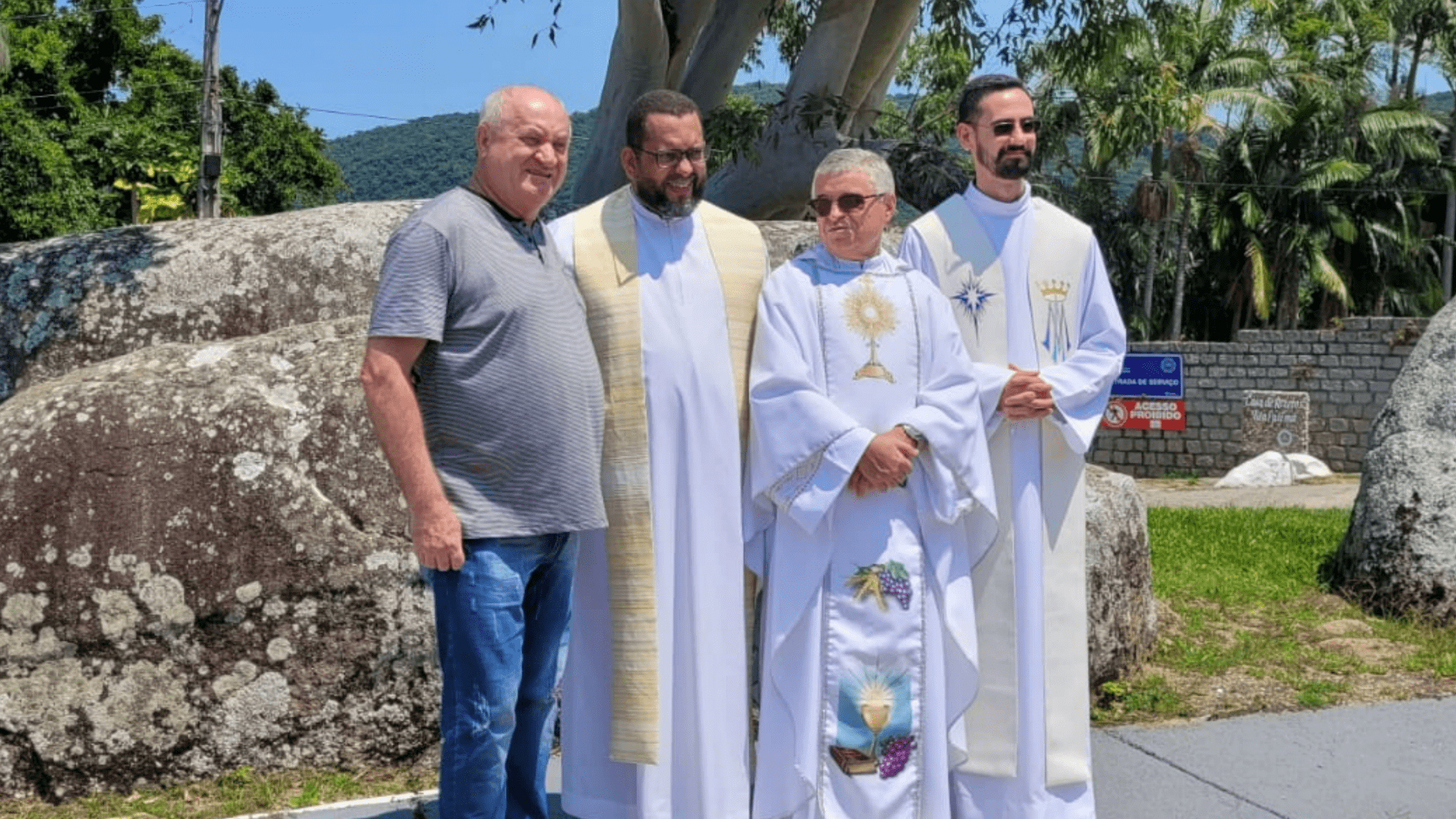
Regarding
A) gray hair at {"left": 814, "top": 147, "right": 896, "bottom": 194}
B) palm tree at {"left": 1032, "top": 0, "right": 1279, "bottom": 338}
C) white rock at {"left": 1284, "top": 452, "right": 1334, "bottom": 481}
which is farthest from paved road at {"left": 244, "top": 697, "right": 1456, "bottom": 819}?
white rock at {"left": 1284, "top": 452, "right": 1334, "bottom": 481}

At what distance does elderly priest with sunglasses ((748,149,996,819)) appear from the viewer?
12.1ft

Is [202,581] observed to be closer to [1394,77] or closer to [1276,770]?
[1276,770]

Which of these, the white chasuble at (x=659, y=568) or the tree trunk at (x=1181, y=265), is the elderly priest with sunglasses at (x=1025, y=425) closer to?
the white chasuble at (x=659, y=568)

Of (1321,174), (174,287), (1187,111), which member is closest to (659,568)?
(174,287)

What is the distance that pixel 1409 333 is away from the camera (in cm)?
2189

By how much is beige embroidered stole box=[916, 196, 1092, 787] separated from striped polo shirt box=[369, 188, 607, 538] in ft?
4.02

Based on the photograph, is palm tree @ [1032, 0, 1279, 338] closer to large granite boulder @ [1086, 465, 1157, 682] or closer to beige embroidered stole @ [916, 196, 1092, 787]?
Result: large granite boulder @ [1086, 465, 1157, 682]

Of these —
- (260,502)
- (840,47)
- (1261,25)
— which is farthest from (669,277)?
(1261,25)

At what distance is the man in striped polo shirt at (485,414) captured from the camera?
123 inches

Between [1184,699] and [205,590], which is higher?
[205,590]

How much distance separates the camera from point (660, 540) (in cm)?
370

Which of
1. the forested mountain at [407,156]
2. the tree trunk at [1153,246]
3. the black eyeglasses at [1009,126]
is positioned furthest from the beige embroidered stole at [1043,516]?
the forested mountain at [407,156]

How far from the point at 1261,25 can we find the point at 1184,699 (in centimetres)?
3019

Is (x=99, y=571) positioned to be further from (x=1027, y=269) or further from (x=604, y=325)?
(x=1027, y=269)
